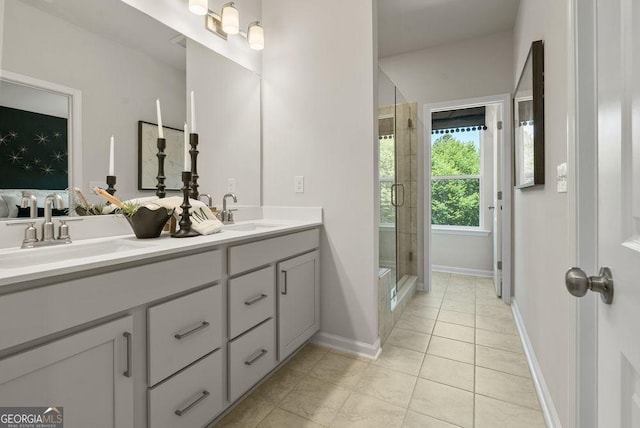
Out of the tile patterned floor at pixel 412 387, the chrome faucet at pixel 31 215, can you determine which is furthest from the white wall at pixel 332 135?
the chrome faucet at pixel 31 215

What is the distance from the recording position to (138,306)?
1.02 m

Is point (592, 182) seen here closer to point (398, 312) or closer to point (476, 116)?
point (398, 312)

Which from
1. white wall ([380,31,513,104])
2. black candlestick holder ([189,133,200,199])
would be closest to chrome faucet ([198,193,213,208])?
black candlestick holder ([189,133,200,199])

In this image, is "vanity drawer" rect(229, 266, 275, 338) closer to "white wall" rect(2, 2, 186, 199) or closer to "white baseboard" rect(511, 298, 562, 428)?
"white wall" rect(2, 2, 186, 199)

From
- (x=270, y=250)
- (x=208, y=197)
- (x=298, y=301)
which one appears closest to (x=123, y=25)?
(x=208, y=197)

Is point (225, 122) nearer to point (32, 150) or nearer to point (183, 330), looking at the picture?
point (32, 150)

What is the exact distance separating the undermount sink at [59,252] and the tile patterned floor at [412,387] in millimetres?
934

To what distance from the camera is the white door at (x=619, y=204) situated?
533 mm

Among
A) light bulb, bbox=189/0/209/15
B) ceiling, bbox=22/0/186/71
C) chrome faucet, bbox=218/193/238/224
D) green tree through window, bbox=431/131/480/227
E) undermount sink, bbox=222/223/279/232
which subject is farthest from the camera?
green tree through window, bbox=431/131/480/227

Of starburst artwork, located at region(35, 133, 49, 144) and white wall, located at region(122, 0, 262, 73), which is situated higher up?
white wall, located at region(122, 0, 262, 73)

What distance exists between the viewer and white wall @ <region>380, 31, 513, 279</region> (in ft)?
10.3

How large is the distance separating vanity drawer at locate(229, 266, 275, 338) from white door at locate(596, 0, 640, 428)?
127 centimetres

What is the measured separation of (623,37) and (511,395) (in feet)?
5.69

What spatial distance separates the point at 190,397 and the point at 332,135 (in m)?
1.65
